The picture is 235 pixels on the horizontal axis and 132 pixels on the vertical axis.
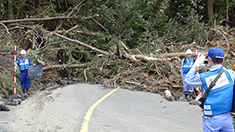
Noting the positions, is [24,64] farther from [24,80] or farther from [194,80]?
[194,80]

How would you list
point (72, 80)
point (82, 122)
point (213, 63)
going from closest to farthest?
point (213, 63)
point (82, 122)
point (72, 80)

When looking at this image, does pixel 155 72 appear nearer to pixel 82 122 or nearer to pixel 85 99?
pixel 85 99

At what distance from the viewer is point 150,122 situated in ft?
17.9

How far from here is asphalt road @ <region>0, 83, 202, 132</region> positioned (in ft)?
16.1

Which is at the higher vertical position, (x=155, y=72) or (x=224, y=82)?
(x=224, y=82)

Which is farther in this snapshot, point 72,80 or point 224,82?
point 72,80

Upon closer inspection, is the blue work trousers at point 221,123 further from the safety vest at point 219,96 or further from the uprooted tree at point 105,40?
the uprooted tree at point 105,40

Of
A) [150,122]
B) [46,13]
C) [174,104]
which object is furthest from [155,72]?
[46,13]

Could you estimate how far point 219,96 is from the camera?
2.97 meters

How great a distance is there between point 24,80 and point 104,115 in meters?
4.73

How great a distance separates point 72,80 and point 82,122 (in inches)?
321

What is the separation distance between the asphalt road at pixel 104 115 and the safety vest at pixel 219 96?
2.08 m

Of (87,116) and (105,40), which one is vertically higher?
(105,40)

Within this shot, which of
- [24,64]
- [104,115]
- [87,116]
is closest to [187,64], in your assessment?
[104,115]
